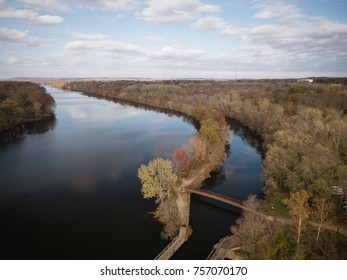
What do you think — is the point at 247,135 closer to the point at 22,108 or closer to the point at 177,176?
the point at 177,176

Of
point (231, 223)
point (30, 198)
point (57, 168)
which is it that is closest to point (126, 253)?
point (231, 223)

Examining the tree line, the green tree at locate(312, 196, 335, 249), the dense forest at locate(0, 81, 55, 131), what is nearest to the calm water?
the tree line

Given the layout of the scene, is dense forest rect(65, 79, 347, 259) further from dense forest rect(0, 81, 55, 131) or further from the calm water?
dense forest rect(0, 81, 55, 131)

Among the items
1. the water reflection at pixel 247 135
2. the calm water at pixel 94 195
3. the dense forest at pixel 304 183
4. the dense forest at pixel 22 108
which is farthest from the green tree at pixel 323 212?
the dense forest at pixel 22 108

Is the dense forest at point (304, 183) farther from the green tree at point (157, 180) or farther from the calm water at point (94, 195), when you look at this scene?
the green tree at point (157, 180)

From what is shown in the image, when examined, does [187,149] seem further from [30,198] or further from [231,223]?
[30,198]
